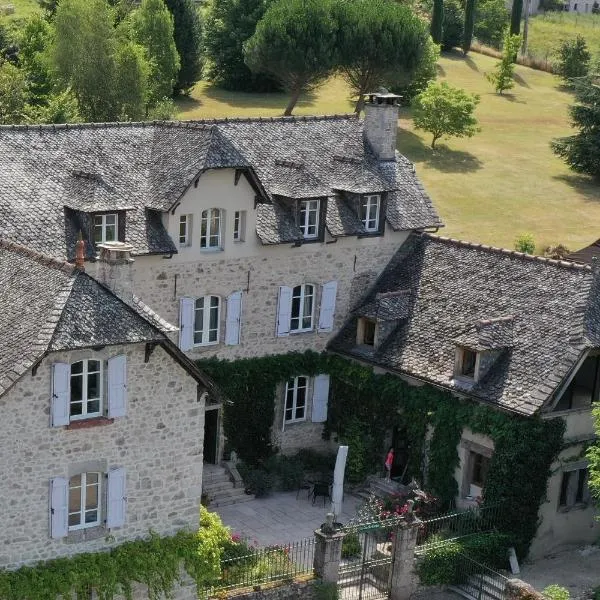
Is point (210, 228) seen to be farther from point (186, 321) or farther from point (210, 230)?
point (186, 321)

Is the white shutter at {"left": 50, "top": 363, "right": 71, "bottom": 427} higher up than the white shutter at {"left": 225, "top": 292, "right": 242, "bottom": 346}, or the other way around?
the white shutter at {"left": 50, "top": 363, "right": 71, "bottom": 427}

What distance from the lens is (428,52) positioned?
305 feet

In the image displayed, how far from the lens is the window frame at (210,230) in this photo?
42219 millimetres

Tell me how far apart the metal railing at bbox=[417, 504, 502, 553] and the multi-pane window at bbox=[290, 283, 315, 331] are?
351 inches

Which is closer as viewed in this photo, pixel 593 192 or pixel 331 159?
pixel 331 159

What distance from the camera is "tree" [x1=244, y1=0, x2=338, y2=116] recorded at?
8638 cm

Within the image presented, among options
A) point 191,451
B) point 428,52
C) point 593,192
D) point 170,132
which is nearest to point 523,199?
point 593,192

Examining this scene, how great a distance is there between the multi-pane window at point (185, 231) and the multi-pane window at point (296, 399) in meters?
6.89

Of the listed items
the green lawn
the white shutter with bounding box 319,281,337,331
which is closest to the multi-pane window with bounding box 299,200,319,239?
the white shutter with bounding box 319,281,337,331

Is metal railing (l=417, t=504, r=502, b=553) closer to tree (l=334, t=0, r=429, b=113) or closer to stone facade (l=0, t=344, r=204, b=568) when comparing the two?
stone facade (l=0, t=344, r=204, b=568)

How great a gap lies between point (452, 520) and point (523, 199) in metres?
44.2

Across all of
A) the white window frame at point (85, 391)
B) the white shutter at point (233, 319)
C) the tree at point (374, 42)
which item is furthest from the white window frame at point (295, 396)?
the tree at point (374, 42)

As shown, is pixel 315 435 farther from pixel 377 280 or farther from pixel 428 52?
pixel 428 52

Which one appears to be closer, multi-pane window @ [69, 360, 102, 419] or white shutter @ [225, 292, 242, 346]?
multi-pane window @ [69, 360, 102, 419]
